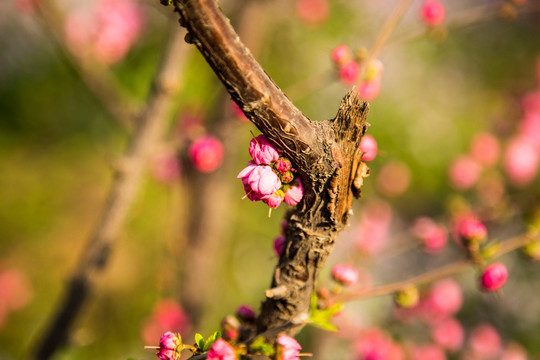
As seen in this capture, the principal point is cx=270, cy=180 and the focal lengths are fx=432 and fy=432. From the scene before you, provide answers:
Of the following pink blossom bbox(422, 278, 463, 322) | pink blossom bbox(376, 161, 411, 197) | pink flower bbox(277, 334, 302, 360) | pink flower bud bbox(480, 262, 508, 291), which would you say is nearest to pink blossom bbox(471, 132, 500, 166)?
pink blossom bbox(376, 161, 411, 197)

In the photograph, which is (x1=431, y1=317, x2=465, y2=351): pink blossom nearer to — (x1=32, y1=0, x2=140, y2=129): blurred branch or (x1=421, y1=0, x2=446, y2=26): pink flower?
(x1=421, y1=0, x2=446, y2=26): pink flower

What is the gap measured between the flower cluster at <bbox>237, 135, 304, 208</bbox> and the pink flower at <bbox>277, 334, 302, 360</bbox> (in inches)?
9.7

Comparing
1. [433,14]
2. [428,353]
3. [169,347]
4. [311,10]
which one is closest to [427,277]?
[169,347]

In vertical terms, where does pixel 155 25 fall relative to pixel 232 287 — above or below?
above

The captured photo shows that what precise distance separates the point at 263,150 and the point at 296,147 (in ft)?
0.20

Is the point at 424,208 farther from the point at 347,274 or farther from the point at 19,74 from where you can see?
the point at 19,74

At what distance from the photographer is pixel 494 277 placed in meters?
1.11

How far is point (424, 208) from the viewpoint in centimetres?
388

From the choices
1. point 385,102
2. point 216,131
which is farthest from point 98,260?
point 385,102

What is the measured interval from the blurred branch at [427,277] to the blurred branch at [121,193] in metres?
0.84

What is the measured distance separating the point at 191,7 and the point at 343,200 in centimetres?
39

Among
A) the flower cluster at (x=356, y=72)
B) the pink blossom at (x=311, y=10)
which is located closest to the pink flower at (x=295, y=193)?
the flower cluster at (x=356, y=72)

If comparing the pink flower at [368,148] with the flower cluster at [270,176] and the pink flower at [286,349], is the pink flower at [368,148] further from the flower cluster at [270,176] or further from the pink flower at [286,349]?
the pink flower at [286,349]

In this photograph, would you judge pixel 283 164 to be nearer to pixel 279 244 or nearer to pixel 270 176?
pixel 270 176
